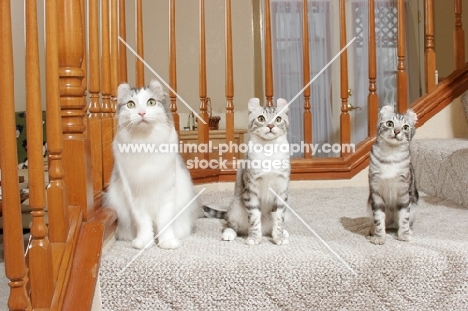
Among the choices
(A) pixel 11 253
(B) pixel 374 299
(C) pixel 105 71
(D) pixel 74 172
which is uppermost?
(C) pixel 105 71

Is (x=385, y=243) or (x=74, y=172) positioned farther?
(x=385, y=243)

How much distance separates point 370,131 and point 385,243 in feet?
3.39

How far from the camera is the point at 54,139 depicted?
1029mm

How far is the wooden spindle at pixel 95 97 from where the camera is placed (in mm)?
1338

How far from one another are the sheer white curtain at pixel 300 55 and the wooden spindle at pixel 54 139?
409cm

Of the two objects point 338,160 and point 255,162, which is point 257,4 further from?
point 255,162

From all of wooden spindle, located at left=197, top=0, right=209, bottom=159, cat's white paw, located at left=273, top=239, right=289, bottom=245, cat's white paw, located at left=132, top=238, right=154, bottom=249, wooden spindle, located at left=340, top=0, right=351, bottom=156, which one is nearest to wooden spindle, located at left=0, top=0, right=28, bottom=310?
cat's white paw, located at left=132, top=238, right=154, bottom=249

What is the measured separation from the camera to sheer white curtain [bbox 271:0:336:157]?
503cm

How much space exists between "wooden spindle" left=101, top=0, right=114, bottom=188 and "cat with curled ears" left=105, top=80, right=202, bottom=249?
79 millimetres

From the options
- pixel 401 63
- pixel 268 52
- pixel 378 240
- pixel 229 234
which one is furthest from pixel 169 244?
pixel 401 63

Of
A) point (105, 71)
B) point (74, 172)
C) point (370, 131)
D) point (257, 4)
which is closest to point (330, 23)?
point (257, 4)

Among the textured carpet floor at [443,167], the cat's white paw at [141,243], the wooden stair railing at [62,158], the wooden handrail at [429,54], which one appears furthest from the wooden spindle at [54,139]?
the wooden handrail at [429,54]

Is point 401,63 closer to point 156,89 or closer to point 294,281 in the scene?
point 156,89

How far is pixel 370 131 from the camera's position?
224cm
